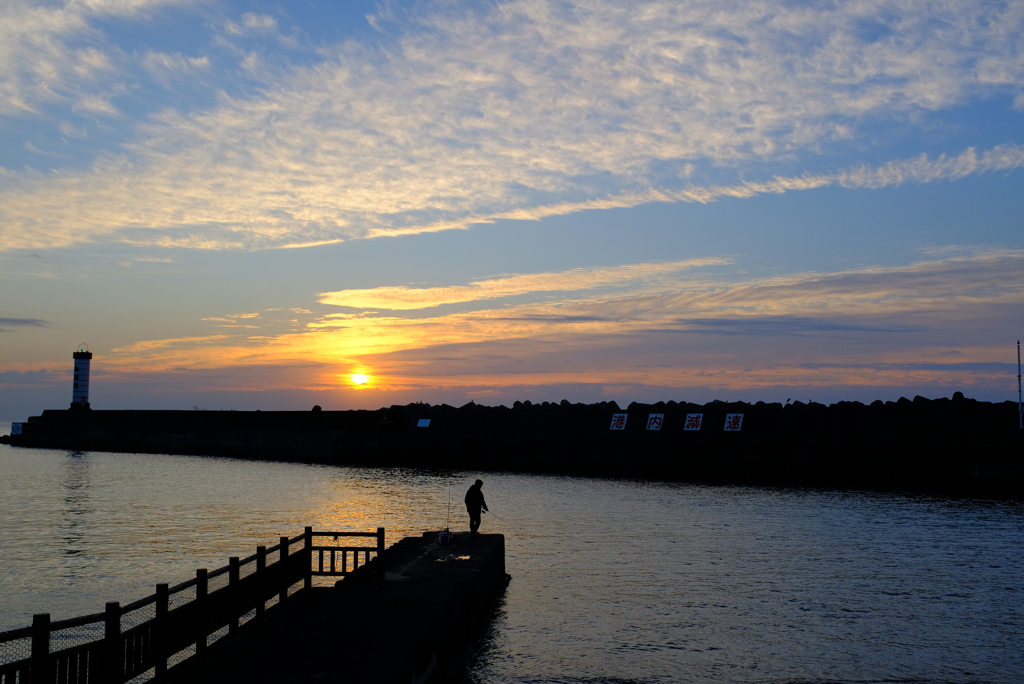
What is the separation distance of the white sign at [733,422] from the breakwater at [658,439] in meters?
0.09

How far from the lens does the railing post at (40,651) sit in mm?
7609

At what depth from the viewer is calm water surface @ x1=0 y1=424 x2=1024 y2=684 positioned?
1669 centimetres

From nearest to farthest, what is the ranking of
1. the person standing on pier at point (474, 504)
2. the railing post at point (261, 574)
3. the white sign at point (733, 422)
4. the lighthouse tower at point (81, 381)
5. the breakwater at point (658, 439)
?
1. the railing post at point (261, 574)
2. the person standing on pier at point (474, 504)
3. the breakwater at point (658, 439)
4. the white sign at point (733, 422)
5. the lighthouse tower at point (81, 381)

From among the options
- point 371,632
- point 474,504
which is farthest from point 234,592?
point 474,504

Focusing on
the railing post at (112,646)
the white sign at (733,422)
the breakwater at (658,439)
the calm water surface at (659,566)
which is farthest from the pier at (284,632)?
the white sign at (733,422)

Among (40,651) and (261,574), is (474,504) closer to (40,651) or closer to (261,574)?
(261,574)

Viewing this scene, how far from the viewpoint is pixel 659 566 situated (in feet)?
88.2

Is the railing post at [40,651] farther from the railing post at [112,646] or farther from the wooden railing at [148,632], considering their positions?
the railing post at [112,646]

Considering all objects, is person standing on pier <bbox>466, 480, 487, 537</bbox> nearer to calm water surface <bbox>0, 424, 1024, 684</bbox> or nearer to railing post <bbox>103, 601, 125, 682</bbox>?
calm water surface <bbox>0, 424, 1024, 684</bbox>

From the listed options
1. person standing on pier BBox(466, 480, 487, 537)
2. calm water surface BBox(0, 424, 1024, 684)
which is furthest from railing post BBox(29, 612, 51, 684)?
person standing on pier BBox(466, 480, 487, 537)

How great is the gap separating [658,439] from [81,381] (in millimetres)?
77945

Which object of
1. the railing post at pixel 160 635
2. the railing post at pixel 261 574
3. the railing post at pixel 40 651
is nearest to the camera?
the railing post at pixel 40 651

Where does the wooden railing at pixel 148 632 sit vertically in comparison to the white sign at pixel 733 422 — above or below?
below

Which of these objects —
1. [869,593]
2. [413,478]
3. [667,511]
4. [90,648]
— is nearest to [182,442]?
[413,478]
